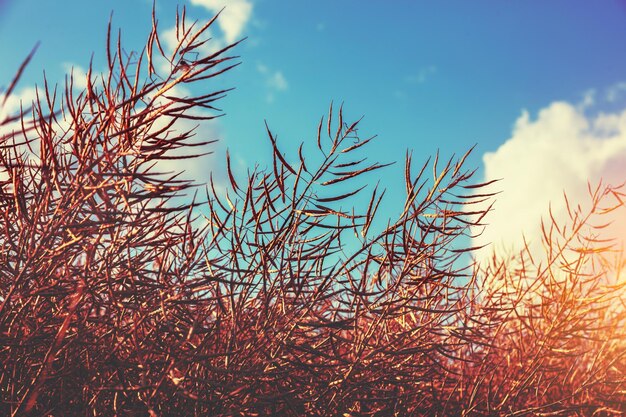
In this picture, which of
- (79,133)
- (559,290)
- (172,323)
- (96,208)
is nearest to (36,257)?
(96,208)

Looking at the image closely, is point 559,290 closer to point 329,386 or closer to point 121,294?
point 329,386

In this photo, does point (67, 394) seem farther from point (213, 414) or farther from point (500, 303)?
point (500, 303)

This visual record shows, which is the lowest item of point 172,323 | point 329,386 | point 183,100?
point 329,386

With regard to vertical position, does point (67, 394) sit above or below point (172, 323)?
below

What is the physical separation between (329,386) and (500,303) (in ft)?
4.60

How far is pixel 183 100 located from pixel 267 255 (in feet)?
2.21

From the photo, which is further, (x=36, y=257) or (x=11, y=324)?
(x=11, y=324)

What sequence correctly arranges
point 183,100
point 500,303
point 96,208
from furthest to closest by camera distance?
point 500,303
point 183,100
point 96,208

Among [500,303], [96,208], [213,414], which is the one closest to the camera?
[96,208]

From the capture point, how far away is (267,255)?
2.33 metres

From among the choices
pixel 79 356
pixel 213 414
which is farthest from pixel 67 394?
pixel 213 414

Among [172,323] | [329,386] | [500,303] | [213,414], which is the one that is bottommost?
[213,414]

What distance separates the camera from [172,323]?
2.42 meters

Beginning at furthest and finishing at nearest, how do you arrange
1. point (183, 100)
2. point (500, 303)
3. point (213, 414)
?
point (500, 303)
point (213, 414)
point (183, 100)
